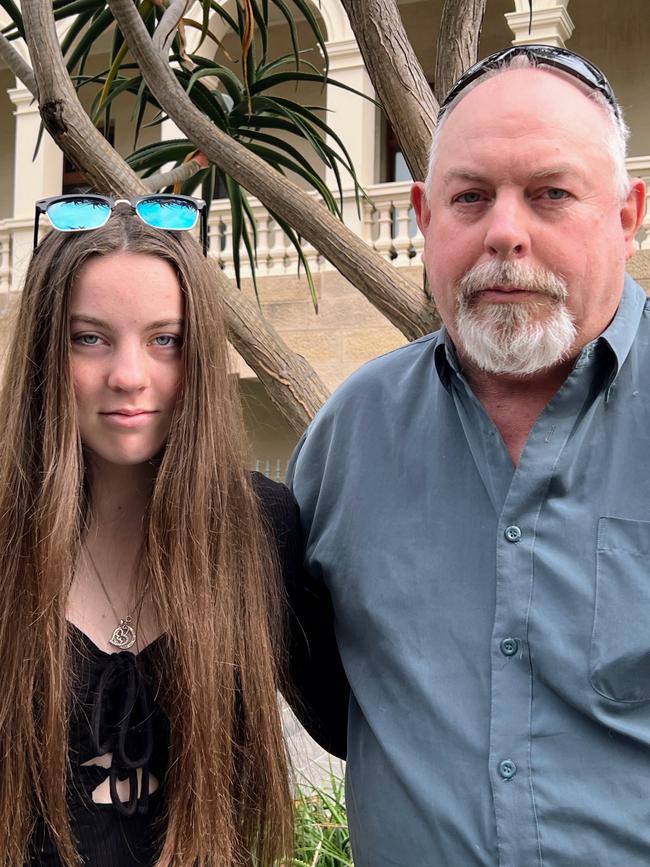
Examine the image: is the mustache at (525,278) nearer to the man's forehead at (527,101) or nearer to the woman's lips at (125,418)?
the man's forehead at (527,101)

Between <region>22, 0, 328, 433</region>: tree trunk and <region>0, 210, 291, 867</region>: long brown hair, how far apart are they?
44.0 inches

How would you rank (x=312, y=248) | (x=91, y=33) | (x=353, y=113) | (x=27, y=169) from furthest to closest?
(x=27, y=169), (x=312, y=248), (x=353, y=113), (x=91, y=33)

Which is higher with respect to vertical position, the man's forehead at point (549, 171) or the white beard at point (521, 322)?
the man's forehead at point (549, 171)

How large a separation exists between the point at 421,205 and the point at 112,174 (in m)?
1.32

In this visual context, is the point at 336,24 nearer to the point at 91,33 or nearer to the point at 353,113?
the point at 353,113

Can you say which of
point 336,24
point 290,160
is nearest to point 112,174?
point 290,160

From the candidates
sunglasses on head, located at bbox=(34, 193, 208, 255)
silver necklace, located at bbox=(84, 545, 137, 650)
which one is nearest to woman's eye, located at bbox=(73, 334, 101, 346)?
sunglasses on head, located at bbox=(34, 193, 208, 255)

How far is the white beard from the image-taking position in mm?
1731

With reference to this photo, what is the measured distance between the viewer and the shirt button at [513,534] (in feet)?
5.62

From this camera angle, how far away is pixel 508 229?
67.3 inches

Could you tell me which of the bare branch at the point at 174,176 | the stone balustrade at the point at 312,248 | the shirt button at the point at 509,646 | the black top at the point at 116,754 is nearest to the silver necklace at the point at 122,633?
the black top at the point at 116,754

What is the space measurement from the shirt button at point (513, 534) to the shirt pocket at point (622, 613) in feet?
0.43

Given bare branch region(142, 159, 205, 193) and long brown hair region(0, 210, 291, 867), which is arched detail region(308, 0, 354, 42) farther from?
long brown hair region(0, 210, 291, 867)

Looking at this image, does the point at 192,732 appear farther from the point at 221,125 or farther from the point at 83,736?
the point at 221,125
